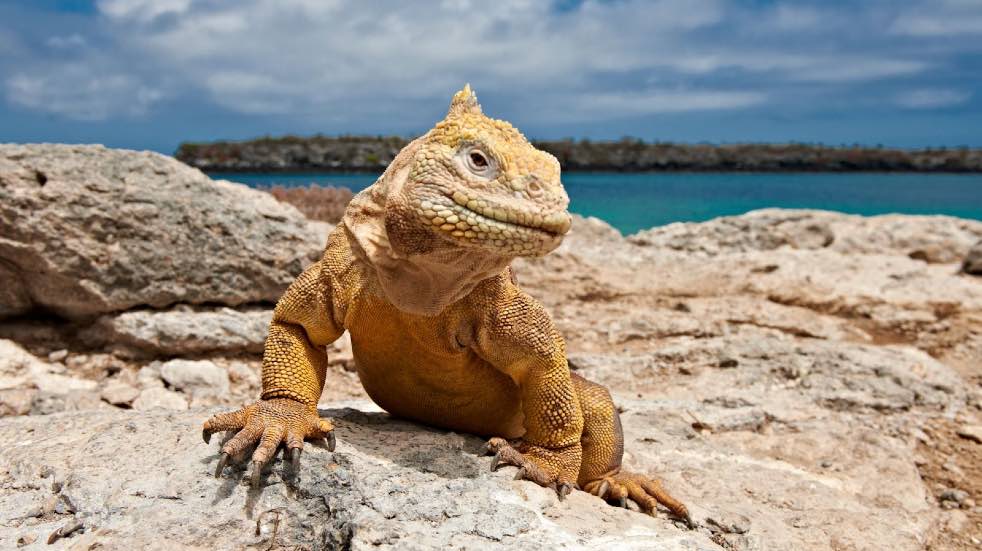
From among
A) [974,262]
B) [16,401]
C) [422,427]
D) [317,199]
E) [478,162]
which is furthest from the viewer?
[317,199]

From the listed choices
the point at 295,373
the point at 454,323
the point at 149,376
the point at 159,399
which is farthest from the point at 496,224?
the point at 149,376

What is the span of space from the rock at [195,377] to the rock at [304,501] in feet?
9.06

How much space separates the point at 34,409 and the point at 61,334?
1177 mm

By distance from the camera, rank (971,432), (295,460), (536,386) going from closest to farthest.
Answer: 1. (295,460)
2. (536,386)
3. (971,432)

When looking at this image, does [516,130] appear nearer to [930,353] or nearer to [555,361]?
[555,361]

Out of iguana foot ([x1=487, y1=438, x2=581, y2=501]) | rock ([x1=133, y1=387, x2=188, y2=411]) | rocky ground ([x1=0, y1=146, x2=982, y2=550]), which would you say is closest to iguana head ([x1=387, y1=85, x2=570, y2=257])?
rocky ground ([x1=0, y1=146, x2=982, y2=550])

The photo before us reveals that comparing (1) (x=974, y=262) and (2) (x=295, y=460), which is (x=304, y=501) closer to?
(2) (x=295, y=460)

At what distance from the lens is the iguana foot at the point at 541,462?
3.22 metres

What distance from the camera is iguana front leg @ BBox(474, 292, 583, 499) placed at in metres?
3.25

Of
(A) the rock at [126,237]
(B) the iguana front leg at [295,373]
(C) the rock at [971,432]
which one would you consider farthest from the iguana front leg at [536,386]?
(C) the rock at [971,432]

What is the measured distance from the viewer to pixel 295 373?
322cm

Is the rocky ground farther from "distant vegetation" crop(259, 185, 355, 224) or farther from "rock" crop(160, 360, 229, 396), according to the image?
"distant vegetation" crop(259, 185, 355, 224)

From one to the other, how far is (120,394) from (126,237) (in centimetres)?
127

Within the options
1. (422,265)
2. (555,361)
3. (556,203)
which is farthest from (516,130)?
(555,361)
